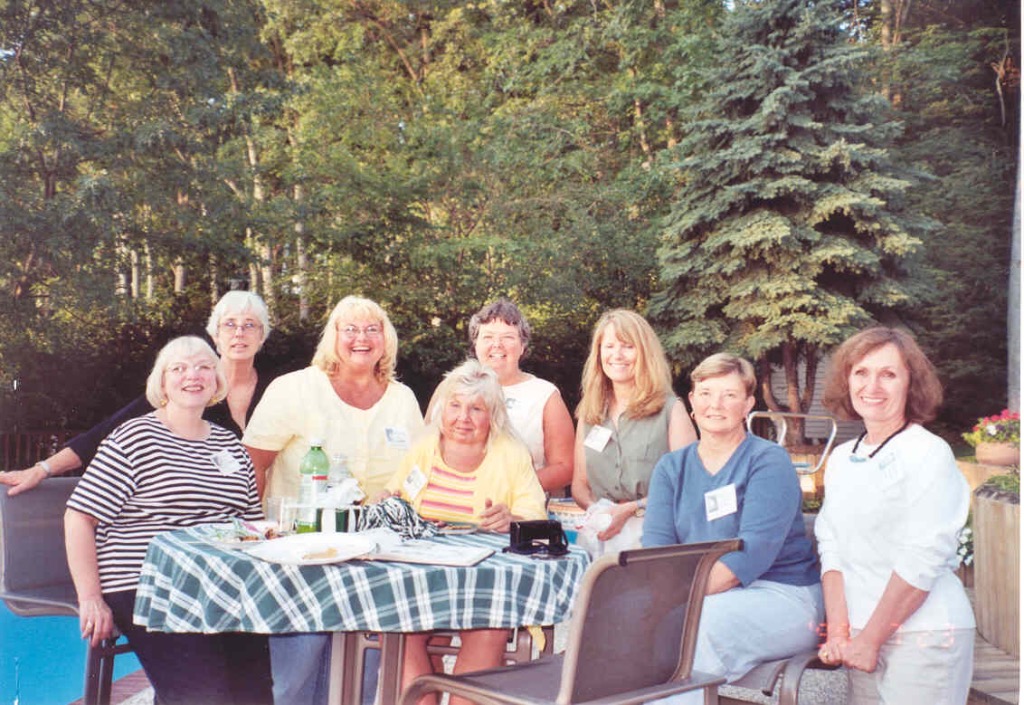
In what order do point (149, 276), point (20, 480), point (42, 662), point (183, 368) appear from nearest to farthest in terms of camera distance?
1. point (183, 368)
2. point (20, 480)
3. point (42, 662)
4. point (149, 276)

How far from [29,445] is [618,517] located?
4920 mm

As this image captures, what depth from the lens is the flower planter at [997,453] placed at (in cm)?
518

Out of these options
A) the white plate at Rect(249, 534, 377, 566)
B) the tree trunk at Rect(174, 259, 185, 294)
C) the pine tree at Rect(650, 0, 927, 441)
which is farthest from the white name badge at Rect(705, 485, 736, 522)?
the pine tree at Rect(650, 0, 927, 441)

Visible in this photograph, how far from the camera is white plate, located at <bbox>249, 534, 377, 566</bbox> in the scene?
1.78 metres

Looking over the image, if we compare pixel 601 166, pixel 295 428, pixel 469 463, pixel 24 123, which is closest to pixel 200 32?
pixel 24 123

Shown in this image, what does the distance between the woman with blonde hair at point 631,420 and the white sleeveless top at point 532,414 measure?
315mm

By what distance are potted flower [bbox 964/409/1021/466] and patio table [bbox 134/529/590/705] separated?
4.14 m

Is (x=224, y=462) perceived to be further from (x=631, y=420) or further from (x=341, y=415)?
(x=631, y=420)

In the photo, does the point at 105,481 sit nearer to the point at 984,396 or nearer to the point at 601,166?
the point at 984,396

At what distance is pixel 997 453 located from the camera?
5.31 meters

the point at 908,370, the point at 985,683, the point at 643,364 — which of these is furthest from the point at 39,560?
the point at 985,683

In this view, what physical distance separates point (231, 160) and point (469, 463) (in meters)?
7.17

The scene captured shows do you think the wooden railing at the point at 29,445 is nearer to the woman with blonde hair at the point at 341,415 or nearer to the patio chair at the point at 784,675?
the woman with blonde hair at the point at 341,415

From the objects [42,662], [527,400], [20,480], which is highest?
[527,400]
